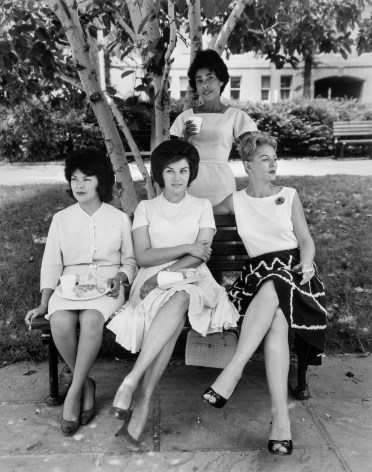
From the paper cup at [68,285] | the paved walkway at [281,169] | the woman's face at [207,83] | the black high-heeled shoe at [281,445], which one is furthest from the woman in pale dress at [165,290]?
the paved walkway at [281,169]

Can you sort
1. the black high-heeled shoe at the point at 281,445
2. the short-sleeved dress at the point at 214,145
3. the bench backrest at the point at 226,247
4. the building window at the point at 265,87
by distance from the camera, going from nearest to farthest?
the black high-heeled shoe at the point at 281,445 < the bench backrest at the point at 226,247 < the short-sleeved dress at the point at 214,145 < the building window at the point at 265,87

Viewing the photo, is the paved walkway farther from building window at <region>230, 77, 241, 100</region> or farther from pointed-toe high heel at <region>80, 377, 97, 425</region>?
building window at <region>230, 77, 241, 100</region>

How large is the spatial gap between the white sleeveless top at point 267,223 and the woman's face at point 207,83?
95cm

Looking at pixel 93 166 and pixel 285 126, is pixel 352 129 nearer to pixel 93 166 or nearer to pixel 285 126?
pixel 285 126

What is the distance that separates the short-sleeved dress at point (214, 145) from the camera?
12.5 ft

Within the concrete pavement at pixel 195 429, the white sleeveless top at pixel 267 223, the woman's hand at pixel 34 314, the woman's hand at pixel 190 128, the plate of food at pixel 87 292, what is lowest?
the concrete pavement at pixel 195 429

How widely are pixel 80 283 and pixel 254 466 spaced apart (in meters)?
1.36

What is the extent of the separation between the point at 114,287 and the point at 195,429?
34.7 inches

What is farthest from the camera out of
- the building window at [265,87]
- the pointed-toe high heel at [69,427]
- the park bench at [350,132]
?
the building window at [265,87]

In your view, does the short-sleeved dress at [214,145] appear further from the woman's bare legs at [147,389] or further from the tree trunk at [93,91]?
the woman's bare legs at [147,389]

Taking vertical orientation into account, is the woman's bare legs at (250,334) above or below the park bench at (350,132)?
below

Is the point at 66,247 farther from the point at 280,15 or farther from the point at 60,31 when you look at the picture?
the point at 280,15

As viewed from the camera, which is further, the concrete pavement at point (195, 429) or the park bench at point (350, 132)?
the park bench at point (350, 132)

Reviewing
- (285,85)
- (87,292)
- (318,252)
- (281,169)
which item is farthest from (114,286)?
(285,85)
